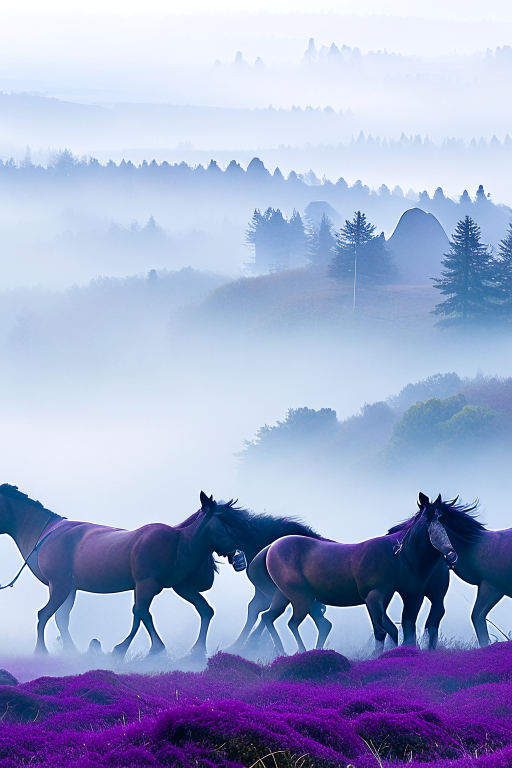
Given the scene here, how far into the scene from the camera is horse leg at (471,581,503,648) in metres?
14.3

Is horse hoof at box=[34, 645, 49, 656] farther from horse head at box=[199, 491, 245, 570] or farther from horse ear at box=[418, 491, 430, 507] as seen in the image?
horse ear at box=[418, 491, 430, 507]

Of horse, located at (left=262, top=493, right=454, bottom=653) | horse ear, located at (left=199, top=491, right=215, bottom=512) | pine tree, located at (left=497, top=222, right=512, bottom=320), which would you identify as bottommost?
horse, located at (left=262, top=493, right=454, bottom=653)

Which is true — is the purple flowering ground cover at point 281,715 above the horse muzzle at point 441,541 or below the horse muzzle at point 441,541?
below

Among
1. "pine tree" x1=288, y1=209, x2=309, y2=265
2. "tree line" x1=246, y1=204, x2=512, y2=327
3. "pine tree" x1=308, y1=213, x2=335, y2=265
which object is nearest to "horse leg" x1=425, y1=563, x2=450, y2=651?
"tree line" x1=246, y1=204, x2=512, y2=327

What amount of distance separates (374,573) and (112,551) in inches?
169

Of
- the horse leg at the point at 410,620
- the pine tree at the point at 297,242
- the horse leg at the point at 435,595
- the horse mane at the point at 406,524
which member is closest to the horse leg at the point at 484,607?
the horse leg at the point at 435,595

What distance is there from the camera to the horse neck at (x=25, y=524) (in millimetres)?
16109

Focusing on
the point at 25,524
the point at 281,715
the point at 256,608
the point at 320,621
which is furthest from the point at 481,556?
A: the point at 25,524

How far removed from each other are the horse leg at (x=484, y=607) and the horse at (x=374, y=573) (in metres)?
0.61

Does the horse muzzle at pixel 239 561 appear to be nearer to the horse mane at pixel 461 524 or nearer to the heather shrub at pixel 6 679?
the horse mane at pixel 461 524

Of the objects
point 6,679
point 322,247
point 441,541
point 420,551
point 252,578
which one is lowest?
point 6,679

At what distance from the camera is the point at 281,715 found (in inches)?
317

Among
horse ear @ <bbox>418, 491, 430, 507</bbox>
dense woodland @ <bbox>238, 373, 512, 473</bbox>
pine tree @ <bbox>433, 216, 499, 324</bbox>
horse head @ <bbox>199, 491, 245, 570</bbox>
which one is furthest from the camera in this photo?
pine tree @ <bbox>433, 216, 499, 324</bbox>

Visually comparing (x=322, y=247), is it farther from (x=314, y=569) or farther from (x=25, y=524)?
(x=314, y=569)
